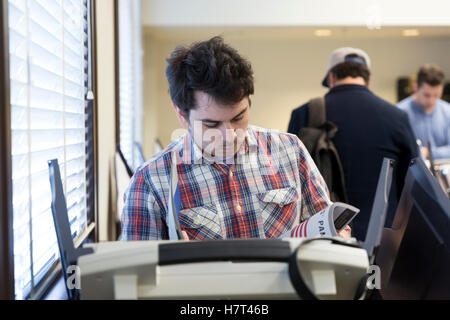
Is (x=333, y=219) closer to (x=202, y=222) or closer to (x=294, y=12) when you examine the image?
(x=202, y=222)

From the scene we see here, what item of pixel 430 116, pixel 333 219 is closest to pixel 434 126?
pixel 430 116

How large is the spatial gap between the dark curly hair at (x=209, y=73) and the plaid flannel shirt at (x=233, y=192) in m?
0.13

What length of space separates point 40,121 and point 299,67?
6.70 metres

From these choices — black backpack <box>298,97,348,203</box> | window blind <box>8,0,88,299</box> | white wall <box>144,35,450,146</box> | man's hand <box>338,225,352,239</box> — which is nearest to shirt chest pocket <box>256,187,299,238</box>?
man's hand <box>338,225,352,239</box>

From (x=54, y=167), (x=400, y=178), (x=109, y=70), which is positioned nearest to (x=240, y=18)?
(x=109, y=70)

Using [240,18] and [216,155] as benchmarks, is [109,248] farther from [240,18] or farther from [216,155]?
[240,18]

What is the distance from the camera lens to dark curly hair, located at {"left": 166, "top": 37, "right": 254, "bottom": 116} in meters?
1.15

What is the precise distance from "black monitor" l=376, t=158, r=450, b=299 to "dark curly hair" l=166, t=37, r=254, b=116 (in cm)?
49

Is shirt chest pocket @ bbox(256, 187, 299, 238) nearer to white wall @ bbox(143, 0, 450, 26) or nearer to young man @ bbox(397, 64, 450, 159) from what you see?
young man @ bbox(397, 64, 450, 159)

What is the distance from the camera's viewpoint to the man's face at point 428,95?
388 centimetres

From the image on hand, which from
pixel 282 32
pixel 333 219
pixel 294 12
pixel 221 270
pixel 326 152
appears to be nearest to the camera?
pixel 221 270

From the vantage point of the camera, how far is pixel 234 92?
115 centimetres

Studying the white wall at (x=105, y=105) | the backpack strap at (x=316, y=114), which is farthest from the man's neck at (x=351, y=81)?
the white wall at (x=105, y=105)

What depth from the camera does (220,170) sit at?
4.13 feet
